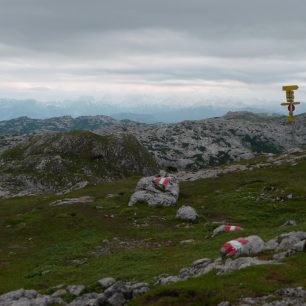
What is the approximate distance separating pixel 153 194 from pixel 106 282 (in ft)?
93.6

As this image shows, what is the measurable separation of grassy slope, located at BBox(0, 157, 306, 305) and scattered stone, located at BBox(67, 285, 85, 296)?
155 centimetres

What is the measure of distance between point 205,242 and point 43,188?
72092 mm

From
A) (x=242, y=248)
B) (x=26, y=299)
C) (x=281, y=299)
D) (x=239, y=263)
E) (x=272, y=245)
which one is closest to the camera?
(x=281, y=299)

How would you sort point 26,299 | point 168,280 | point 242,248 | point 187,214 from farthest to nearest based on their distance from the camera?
1. point 187,214
2. point 242,248
3. point 26,299
4. point 168,280

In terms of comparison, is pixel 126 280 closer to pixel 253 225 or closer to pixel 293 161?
pixel 253 225

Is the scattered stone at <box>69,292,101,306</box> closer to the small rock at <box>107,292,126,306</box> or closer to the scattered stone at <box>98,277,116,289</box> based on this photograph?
the small rock at <box>107,292,126,306</box>

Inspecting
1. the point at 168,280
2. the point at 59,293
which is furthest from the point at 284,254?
the point at 59,293

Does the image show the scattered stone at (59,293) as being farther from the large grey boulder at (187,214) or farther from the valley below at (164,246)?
the large grey boulder at (187,214)

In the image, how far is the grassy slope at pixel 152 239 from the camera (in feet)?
66.3

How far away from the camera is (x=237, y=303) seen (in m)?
18.0

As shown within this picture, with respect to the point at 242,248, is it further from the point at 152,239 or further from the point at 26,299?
the point at 152,239

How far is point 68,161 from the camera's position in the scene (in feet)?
362

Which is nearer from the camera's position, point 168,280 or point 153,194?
point 168,280

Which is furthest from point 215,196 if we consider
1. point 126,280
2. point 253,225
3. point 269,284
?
point 269,284
